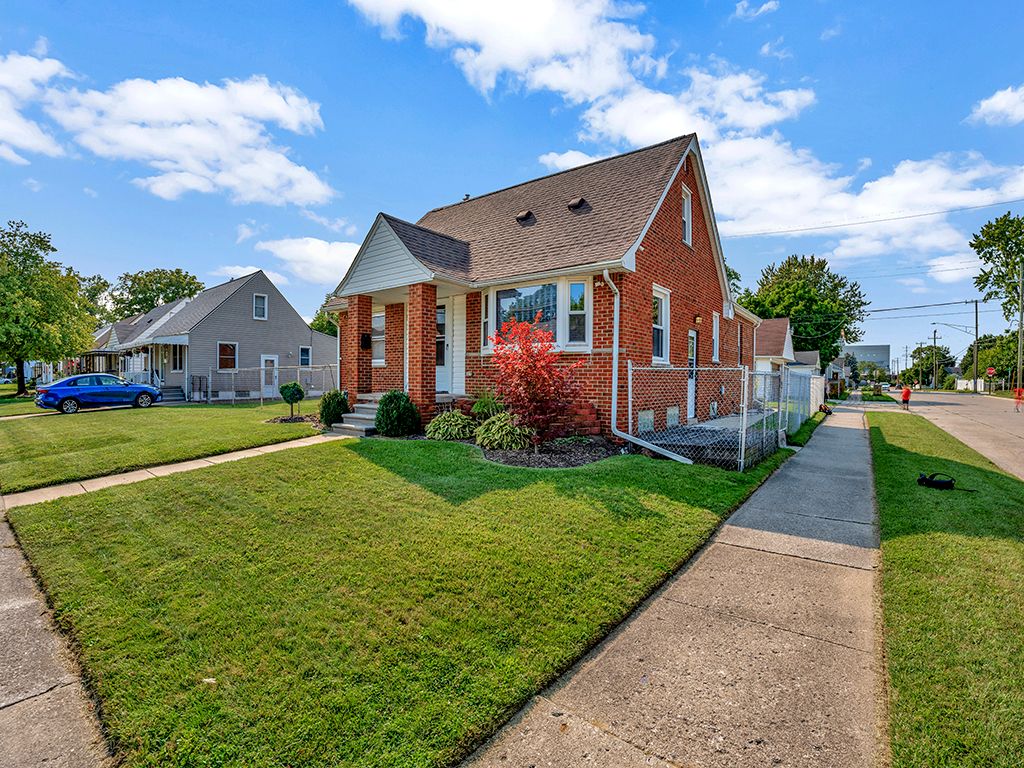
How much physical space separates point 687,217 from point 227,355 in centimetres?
2439

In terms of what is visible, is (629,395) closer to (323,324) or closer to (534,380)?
(534,380)

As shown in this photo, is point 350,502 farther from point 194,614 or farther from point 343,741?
point 343,741

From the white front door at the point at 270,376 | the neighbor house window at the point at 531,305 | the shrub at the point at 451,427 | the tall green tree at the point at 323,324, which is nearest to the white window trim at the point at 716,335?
the neighbor house window at the point at 531,305

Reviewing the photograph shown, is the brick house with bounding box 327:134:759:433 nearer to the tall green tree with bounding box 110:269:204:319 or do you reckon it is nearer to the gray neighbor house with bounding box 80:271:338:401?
the gray neighbor house with bounding box 80:271:338:401

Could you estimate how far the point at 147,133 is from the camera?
32.2ft

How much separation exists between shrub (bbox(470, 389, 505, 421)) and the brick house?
2.47ft

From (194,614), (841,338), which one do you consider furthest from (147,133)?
(841,338)

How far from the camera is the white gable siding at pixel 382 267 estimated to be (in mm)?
10039

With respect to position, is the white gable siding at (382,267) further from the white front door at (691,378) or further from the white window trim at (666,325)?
the white front door at (691,378)

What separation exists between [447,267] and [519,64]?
435 centimetres

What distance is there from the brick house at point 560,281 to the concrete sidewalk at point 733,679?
4.92 m

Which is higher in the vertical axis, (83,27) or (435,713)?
(83,27)

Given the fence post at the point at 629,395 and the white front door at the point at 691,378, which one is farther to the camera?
the white front door at the point at 691,378

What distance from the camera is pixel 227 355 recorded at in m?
25.4
